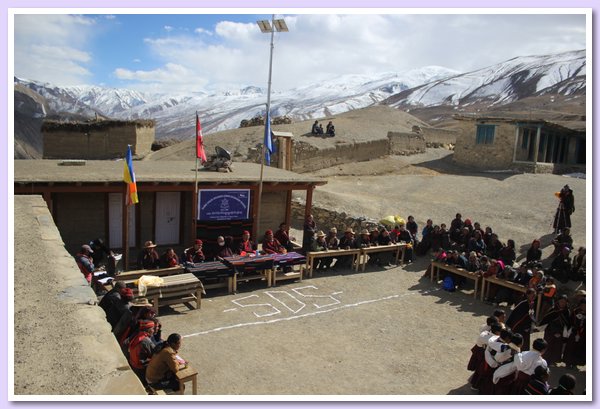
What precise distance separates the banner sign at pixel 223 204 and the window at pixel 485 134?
19.2 meters

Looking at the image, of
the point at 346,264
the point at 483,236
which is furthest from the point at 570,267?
the point at 346,264

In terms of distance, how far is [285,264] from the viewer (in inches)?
466

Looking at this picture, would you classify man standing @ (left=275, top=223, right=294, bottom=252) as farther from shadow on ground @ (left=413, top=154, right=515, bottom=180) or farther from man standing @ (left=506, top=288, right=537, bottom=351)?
shadow on ground @ (left=413, top=154, right=515, bottom=180)

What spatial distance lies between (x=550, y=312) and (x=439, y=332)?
209cm

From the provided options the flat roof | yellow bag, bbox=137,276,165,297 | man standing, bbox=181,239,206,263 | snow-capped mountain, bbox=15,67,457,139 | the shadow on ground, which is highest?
snow-capped mountain, bbox=15,67,457,139

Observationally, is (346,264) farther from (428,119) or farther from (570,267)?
(428,119)

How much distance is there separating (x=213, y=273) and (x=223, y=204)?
3.20m

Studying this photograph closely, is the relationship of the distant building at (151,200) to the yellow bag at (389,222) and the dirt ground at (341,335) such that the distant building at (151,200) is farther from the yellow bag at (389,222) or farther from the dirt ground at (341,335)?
the yellow bag at (389,222)

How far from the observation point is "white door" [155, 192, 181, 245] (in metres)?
14.0

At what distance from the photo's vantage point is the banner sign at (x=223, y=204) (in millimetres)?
13258

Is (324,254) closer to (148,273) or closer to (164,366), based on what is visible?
(148,273)

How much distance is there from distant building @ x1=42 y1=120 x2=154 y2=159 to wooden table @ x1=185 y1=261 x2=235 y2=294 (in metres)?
19.9

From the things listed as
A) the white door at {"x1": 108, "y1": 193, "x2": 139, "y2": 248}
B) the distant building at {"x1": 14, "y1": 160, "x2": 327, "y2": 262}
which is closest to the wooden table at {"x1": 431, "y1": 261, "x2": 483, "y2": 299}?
the distant building at {"x1": 14, "y1": 160, "x2": 327, "y2": 262}

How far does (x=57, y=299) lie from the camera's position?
5.92 metres
